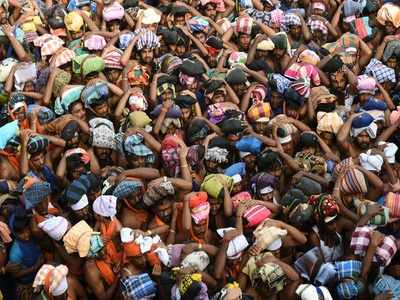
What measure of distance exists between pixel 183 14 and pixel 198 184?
3099 millimetres

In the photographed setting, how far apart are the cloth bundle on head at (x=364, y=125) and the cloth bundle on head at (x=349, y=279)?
178 centimetres

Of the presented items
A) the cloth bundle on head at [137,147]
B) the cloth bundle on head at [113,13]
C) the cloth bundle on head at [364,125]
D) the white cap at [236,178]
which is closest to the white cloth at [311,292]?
the white cap at [236,178]

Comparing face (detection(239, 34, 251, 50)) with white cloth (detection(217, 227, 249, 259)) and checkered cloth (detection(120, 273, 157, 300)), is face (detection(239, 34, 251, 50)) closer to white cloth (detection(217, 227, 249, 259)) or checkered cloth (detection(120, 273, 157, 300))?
white cloth (detection(217, 227, 249, 259))

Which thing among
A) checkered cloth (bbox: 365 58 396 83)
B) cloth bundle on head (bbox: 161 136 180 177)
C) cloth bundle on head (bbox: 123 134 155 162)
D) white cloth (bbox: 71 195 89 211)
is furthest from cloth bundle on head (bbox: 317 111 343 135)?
white cloth (bbox: 71 195 89 211)

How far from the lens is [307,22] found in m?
9.22

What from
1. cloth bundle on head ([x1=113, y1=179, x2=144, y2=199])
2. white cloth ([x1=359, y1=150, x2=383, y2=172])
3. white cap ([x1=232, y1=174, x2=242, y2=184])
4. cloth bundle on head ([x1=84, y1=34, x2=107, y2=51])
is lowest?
cloth bundle on head ([x1=84, y1=34, x2=107, y2=51])

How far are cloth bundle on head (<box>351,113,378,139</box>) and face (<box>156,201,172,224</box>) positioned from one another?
6.50ft

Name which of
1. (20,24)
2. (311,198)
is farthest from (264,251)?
(20,24)

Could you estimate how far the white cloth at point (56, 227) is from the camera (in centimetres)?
588

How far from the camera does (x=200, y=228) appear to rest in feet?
20.1

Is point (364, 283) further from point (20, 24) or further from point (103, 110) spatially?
point (20, 24)

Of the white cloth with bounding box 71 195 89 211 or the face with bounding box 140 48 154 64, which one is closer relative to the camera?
the white cloth with bounding box 71 195 89 211

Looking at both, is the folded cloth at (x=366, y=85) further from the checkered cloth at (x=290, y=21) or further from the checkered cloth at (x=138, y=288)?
the checkered cloth at (x=138, y=288)

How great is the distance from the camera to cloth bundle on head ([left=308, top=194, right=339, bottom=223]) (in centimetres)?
590
